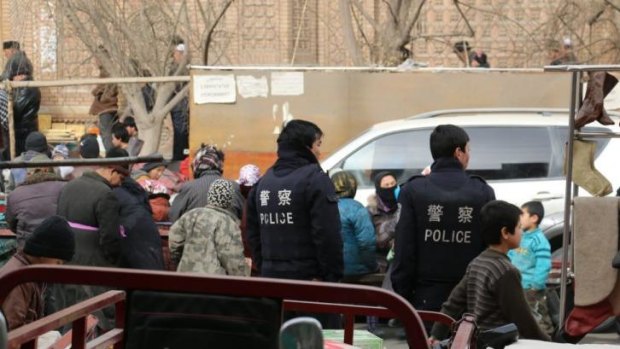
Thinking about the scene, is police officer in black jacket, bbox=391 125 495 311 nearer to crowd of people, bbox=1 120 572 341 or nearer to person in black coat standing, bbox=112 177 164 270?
crowd of people, bbox=1 120 572 341

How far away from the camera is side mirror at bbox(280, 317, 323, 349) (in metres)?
3.12

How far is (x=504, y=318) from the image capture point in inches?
265

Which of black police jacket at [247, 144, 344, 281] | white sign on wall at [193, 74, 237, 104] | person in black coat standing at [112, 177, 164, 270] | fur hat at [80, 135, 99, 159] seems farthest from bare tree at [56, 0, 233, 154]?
black police jacket at [247, 144, 344, 281]

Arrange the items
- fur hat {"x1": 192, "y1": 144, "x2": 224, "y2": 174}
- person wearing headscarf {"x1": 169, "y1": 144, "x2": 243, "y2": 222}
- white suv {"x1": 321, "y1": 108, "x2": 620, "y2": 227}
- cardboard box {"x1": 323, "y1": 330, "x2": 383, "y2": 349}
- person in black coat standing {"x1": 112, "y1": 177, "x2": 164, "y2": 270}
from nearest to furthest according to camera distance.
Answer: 1. cardboard box {"x1": 323, "y1": 330, "x2": 383, "y2": 349}
2. person in black coat standing {"x1": 112, "y1": 177, "x2": 164, "y2": 270}
3. person wearing headscarf {"x1": 169, "y1": 144, "x2": 243, "y2": 222}
4. fur hat {"x1": 192, "y1": 144, "x2": 224, "y2": 174}
5. white suv {"x1": 321, "y1": 108, "x2": 620, "y2": 227}

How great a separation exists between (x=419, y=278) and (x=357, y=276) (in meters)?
3.20

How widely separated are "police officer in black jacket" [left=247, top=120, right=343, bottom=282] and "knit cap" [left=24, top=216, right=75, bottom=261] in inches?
70.8

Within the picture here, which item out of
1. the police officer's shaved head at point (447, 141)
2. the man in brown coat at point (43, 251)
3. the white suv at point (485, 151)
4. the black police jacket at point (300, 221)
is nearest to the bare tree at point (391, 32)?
the white suv at point (485, 151)

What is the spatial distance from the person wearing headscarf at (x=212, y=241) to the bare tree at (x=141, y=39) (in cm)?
687

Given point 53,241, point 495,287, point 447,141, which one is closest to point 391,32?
point 447,141

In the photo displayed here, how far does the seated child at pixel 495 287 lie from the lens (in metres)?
6.63

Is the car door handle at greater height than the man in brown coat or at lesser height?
lesser

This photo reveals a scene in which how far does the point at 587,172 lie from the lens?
7.90 meters

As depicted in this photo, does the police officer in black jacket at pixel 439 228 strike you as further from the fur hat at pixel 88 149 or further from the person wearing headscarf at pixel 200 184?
the fur hat at pixel 88 149

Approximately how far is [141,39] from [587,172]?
362 inches
